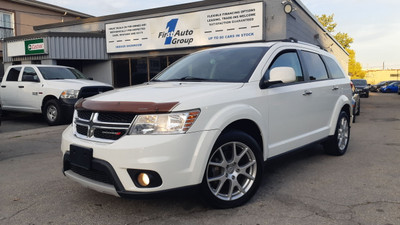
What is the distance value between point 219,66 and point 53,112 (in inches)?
271

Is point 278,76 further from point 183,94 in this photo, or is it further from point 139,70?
point 139,70

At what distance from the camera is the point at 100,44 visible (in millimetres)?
18594

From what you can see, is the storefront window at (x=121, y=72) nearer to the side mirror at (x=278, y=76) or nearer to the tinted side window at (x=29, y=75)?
the tinted side window at (x=29, y=75)

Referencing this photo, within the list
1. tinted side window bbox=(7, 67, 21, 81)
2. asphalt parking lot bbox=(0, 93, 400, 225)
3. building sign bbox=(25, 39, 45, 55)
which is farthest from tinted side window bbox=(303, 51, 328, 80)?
→ building sign bbox=(25, 39, 45, 55)

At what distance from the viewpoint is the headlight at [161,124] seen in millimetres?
2727

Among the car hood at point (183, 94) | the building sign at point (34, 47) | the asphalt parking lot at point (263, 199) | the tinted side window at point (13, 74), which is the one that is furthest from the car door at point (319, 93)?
the building sign at point (34, 47)

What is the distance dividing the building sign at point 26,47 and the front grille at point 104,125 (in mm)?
15751

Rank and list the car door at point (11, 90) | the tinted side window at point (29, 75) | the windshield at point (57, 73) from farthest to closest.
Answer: the car door at point (11, 90) → the windshield at point (57, 73) → the tinted side window at point (29, 75)

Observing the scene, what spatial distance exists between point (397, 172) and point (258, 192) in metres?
2.10

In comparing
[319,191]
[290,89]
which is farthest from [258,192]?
[290,89]

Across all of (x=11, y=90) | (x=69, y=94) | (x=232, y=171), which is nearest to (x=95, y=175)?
(x=232, y=171)

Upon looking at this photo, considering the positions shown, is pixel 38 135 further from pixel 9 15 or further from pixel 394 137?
pixel 9 15

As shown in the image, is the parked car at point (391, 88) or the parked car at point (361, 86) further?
the parked car at point (391, 88)

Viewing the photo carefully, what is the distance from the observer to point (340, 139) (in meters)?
5.40
